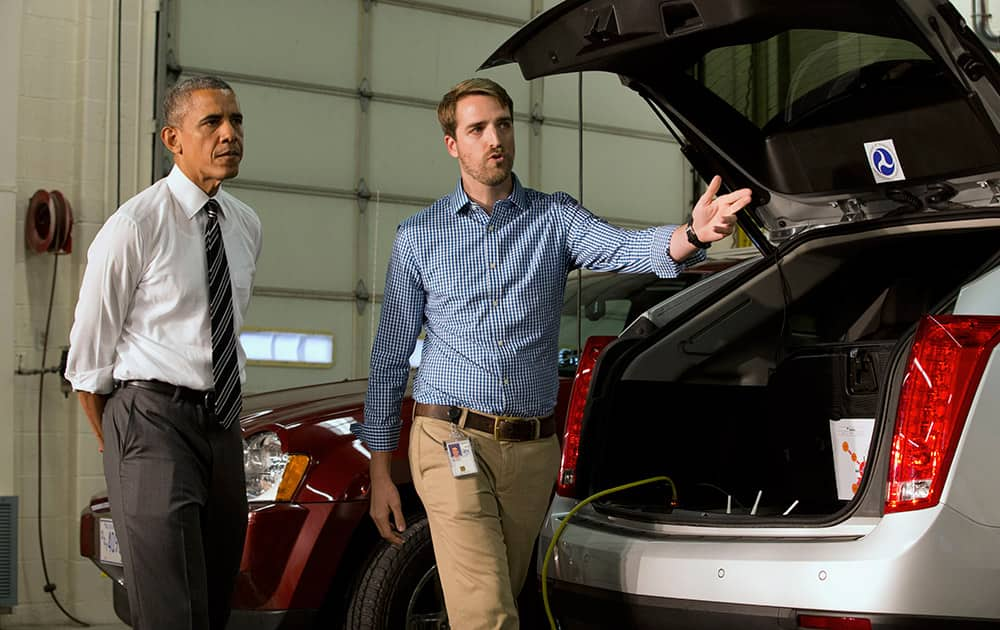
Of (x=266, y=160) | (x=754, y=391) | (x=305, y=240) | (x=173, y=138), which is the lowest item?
(x=754, y=391)

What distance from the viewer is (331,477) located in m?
3.96

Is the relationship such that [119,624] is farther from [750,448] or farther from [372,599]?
[750,448]

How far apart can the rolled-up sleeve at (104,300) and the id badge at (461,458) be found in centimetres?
78

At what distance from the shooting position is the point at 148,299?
288cm

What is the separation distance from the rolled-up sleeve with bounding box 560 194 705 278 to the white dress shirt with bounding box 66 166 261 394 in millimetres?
822

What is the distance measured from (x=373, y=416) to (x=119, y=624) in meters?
4.47

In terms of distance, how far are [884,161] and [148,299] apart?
5.78 ft

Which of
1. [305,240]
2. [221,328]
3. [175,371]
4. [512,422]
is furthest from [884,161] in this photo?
[305,240]

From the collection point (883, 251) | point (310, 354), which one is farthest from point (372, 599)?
point (310, 354)

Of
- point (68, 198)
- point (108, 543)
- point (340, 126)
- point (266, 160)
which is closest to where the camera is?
point (108, 543)

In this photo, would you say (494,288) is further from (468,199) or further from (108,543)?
(108,543)

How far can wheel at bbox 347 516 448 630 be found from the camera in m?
3.91

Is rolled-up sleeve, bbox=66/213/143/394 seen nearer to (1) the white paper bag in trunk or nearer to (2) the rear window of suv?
(2) the rear window of suv

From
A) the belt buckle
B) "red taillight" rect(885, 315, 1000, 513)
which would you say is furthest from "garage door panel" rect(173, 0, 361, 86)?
"red taillight" rect(885, 315, 1000, 513)
